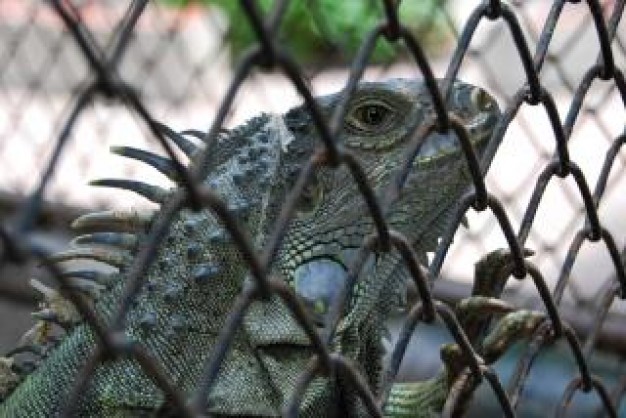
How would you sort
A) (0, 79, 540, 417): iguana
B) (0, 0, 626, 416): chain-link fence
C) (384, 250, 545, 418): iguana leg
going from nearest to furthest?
(0, 0, 626, 416): chain-link fence
(384, 250, 545, 418): iguana leg
(0, 79, 540, 417): iguana

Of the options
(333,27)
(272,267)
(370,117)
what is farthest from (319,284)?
(333,27)

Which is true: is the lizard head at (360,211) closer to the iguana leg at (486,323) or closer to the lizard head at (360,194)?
the lizard head at (360,194)

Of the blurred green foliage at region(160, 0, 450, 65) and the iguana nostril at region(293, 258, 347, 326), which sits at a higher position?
the blurred green foliage at region(160, 0, 450, 65)

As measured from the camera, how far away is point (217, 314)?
180 cm

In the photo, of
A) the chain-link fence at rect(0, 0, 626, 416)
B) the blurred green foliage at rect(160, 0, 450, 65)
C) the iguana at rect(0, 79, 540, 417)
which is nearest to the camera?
the chain-link fence at rect(0, 0, 626, 416)

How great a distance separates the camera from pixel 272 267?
1.80 meters

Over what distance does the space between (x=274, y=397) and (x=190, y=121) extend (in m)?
3.82

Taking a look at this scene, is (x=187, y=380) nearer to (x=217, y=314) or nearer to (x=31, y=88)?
(x=217, y=314)

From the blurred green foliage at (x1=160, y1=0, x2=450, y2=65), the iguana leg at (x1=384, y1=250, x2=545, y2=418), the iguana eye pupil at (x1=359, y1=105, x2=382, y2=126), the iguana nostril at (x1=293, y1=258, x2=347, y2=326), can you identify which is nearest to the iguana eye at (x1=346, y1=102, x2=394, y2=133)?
the iguana eye pupil at (x1=359, y1=105, x2=382, y2=126)

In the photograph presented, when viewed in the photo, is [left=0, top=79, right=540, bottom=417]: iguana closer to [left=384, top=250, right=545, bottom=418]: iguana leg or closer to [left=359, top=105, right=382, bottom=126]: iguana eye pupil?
[left=359, top=105, right=382, bottom=126]: iguana eye pupil

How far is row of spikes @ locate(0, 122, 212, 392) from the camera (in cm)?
185

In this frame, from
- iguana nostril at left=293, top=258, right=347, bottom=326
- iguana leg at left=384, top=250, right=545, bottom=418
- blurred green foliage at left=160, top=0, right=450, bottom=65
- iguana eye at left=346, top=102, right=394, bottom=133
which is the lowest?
iguana leg at left=384, top=250, right=545, bottom=418

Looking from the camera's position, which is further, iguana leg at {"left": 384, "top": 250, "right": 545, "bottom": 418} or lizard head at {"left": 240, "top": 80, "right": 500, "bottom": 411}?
lizard head at {"left": 240, "top": 80, "right": 500, "bottom": 411}

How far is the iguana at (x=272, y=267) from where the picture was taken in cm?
176
